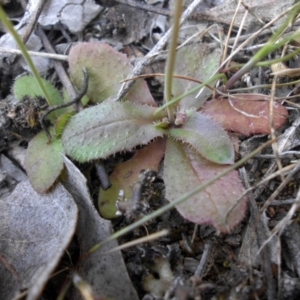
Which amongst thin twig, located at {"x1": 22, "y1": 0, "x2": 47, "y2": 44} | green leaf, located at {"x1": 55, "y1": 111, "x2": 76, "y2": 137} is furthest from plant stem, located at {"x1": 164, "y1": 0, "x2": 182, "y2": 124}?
thin twig, located at {"x1": 22, "y1": 0, "x2": 47, "y2": 44}

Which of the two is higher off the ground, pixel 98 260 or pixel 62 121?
pixel 62 121

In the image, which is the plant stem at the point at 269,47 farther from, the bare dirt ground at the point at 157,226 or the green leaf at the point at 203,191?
the green leaf at the point at 203,191

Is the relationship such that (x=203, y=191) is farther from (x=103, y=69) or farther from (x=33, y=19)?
(x=33, y=19)

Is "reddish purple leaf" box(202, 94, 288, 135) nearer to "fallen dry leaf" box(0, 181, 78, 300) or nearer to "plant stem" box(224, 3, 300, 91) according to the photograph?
"plant stem" box(224, 3, 300, 91)

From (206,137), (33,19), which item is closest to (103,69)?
(33,19)

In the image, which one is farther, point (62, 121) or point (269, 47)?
point (62, 121)

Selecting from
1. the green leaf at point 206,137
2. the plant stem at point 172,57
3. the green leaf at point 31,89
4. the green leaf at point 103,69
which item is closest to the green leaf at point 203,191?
the green leaf at point 206,137
